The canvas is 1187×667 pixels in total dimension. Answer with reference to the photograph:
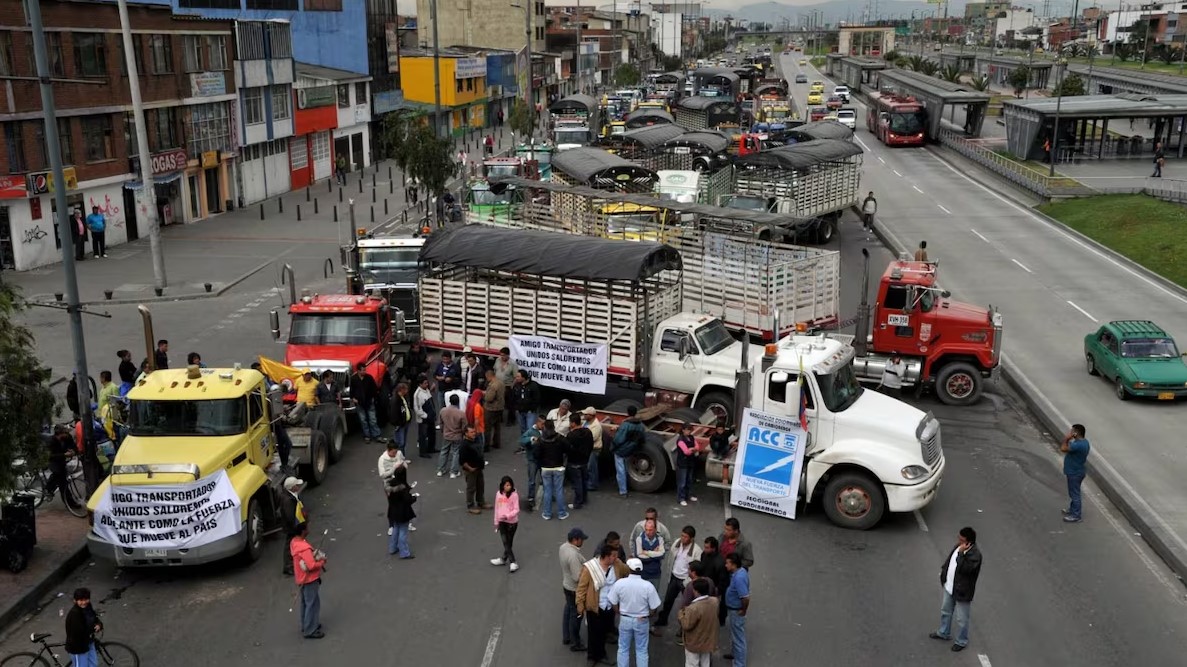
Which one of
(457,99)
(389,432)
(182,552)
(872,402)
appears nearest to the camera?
(182,552)

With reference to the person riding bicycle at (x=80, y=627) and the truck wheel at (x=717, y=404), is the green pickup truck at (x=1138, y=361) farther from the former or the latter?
the person riding bicycle at (x=80, y=627)

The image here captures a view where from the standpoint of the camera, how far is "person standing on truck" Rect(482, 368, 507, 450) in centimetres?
1881

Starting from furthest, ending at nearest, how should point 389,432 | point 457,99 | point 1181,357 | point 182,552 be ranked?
point 457,99 → point 1181,357 → point 389,432 → point 182,552

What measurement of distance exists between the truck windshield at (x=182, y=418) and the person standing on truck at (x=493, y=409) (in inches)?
205

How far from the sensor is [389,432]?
19891 mm

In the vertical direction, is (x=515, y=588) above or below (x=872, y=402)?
below

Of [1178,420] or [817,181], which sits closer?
[1178,420]

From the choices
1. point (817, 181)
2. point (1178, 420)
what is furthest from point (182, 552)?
point (817, 181)

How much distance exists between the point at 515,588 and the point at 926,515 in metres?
6.55

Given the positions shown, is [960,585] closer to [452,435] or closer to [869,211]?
[452,435]

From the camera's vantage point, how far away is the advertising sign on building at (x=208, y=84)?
44.3 meters

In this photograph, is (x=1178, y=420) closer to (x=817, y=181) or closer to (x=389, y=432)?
(x=389, y=432)

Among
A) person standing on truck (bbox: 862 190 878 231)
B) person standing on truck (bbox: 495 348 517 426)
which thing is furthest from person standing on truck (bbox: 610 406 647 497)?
person standing on truck (bbox: 862 190 878 231)

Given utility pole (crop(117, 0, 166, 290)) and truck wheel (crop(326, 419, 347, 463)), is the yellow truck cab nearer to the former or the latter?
truck wheel (crop(326, 419, 347, 463))
